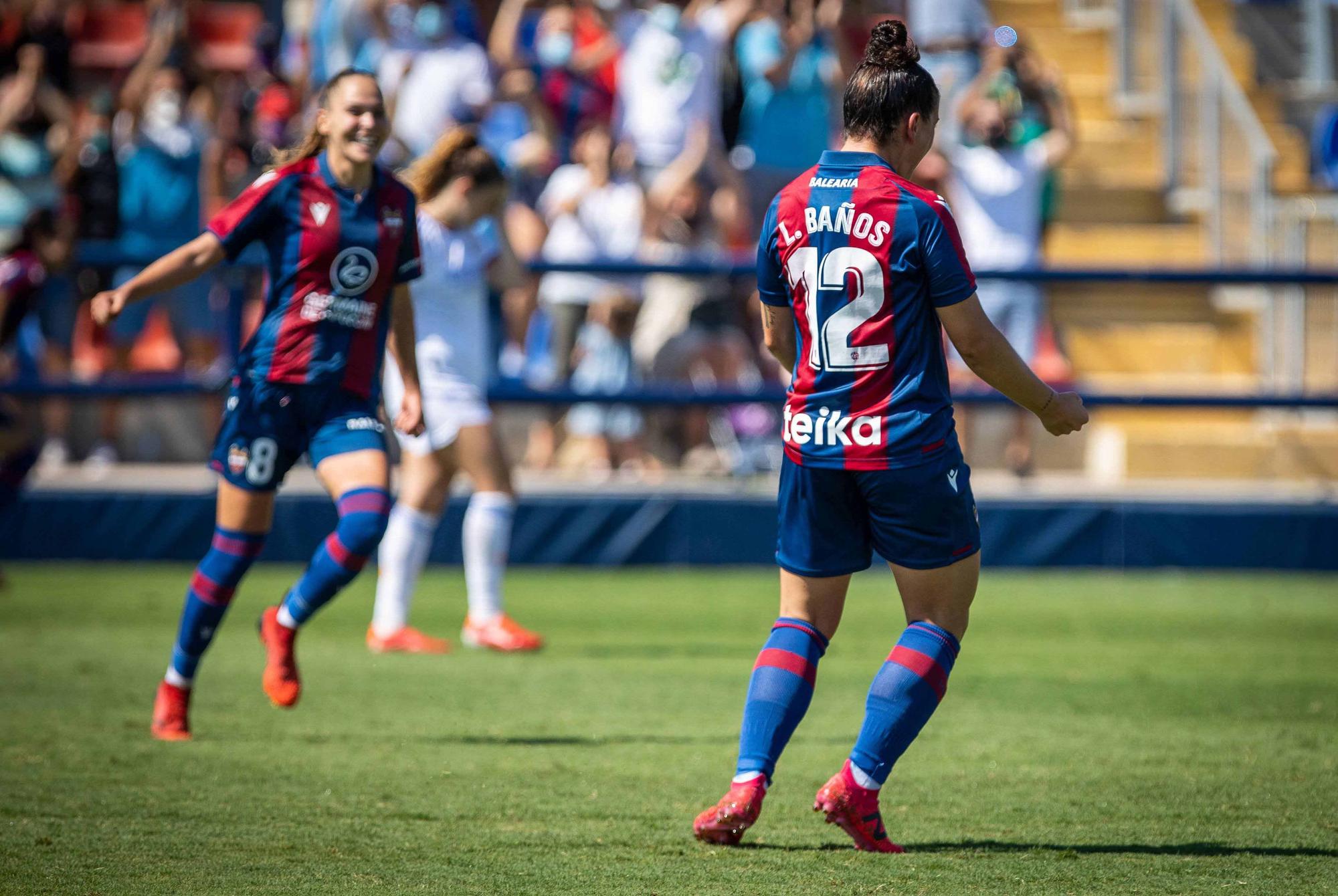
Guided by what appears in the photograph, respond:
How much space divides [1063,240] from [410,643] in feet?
25.6

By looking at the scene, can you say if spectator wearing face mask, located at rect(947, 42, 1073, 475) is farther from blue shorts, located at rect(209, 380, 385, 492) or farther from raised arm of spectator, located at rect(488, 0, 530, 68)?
blue shorts, located at rect(209, 380, 385, 492)

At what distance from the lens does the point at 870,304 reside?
4078mm

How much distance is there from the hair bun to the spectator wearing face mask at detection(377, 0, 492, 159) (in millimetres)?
8477

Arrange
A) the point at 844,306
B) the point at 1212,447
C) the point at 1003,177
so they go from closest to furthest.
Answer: the point at 844,306 < the point at 1212,447 < the point at 1003,177

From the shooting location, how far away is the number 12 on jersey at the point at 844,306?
4.06 m

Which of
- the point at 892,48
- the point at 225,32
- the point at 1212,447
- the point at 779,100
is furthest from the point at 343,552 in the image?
the point at 225,32

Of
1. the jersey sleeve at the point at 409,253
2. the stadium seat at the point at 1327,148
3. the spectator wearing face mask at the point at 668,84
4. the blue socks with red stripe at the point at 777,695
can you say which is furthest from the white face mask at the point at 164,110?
the blue socks with red stripe at the point at 777,695

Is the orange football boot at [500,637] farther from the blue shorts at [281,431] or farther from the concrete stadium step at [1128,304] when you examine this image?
the concrete stadium step at [1128,304]

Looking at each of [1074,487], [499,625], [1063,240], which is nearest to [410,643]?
[499,625]

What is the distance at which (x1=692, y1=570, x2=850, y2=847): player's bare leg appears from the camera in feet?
13.6

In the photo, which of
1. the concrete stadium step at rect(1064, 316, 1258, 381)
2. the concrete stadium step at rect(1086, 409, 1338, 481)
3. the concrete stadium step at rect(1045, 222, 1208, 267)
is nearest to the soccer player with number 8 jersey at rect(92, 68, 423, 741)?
the concrete stadium step at rect(1064, 316, 1258, 381)

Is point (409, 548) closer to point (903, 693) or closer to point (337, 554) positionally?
point (337, 554)

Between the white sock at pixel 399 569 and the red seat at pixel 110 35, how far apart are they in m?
8.85

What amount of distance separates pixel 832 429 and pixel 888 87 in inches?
31.6
